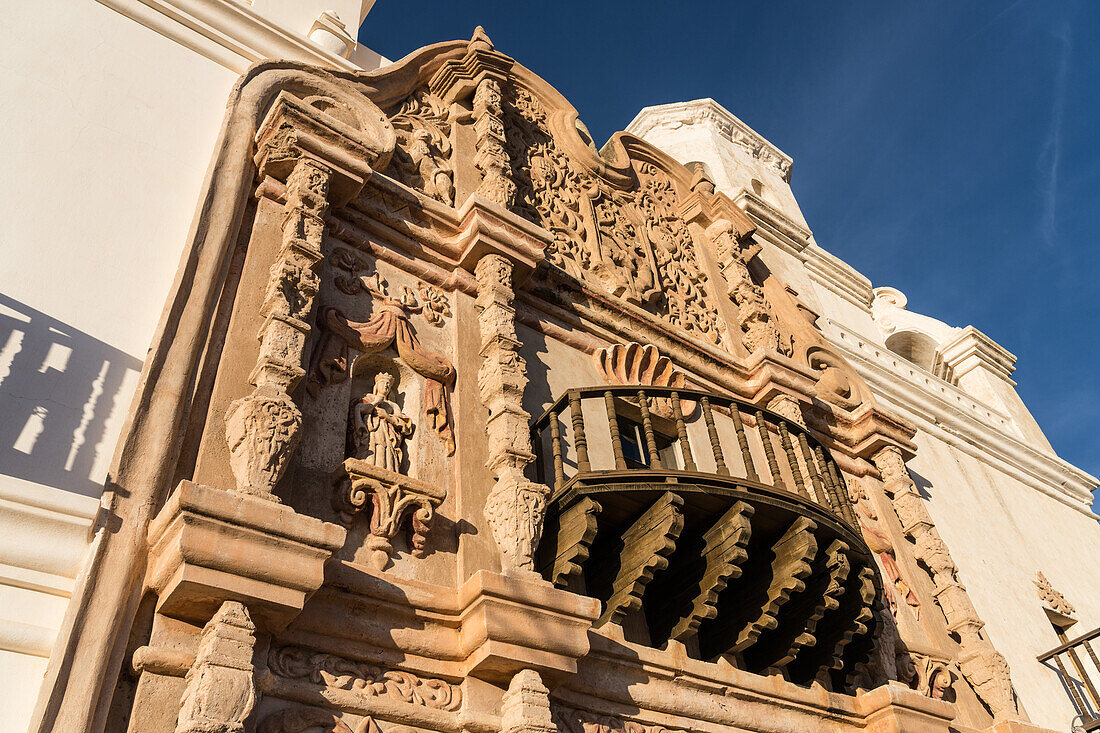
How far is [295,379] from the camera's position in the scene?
4.93m

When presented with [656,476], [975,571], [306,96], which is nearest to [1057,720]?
[975,571]

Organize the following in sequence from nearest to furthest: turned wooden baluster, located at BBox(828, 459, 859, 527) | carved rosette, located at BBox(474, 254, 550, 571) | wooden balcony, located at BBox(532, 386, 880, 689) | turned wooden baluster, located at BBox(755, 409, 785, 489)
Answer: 1. carved rosette, located at BBox(474, 254, 550, 571)
2. wooden balcony, located at BBox(532, 386, 880, 689)
3. turned wooden baluster, located at BBox(755, 409, 785, 489)
4. turned wooden baluster, located at BBox(828, 459, 859, 527)

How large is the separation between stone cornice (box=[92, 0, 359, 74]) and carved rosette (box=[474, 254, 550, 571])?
2.76 metres

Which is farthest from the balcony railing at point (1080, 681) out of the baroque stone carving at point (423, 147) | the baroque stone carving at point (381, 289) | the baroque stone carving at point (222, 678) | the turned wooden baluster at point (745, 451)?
the baroque stone carving at point (222, 678)

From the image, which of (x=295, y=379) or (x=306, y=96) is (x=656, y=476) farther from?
(x=306, y=96)

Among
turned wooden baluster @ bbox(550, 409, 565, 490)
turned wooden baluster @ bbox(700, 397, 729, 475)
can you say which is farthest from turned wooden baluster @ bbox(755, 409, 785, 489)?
turned wooden baluster @ bbox(550, 409, 565, 490)

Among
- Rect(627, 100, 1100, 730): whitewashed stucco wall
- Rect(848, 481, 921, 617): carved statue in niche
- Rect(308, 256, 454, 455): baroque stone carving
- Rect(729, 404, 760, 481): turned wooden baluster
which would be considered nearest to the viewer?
Rect(308, 256, 454, 455): baroque stone carving

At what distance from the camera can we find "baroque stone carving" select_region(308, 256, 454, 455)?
5.57 meters

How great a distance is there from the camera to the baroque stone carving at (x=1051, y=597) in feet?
37.8

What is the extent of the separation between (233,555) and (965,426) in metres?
12.7

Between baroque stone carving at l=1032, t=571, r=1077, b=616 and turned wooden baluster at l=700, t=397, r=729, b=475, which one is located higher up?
baroque stone carving at l=1032, t=571, r=1077, b=616

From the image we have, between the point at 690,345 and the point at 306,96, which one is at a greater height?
the point at 306,96

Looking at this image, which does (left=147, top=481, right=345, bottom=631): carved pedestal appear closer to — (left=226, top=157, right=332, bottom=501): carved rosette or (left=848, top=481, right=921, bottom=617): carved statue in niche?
(left=226, top=157, right=332, bottom=501): carved rosette

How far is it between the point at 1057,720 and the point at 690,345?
20.1 ft
